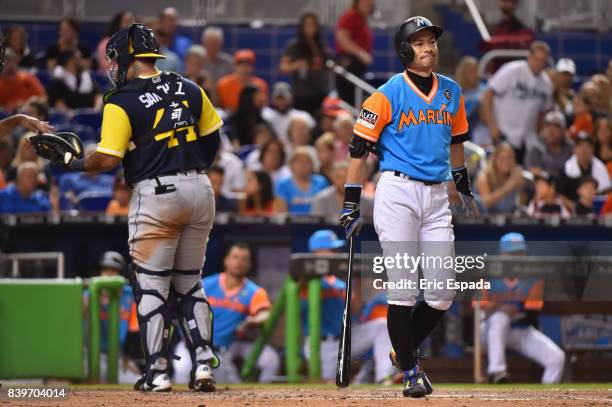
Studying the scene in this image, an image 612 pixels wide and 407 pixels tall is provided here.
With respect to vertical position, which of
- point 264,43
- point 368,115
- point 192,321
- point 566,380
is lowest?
point 566,380

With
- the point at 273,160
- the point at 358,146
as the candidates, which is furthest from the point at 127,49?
the point at 273,160

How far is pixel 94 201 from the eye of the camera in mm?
11586

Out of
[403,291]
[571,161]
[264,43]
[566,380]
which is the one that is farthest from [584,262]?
[264,43]

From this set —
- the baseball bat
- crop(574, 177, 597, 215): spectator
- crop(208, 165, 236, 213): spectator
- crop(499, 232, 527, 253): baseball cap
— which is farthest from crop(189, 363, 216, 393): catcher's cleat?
crop(574, 177, 597, 215): spectator

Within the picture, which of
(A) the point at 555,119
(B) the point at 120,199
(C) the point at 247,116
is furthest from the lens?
(C) the point at 247,116

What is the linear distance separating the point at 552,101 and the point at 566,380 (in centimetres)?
540

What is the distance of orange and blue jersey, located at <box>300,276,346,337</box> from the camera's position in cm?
1002

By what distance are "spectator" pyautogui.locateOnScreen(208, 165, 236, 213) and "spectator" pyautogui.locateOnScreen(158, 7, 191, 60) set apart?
10.9 ft

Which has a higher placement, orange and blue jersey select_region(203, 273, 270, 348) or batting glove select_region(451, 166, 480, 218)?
batting glove select_region(451, 166, 480, 218)

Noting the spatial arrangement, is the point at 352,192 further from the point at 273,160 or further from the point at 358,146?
the point at 273,160

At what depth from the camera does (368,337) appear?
31.9 ft

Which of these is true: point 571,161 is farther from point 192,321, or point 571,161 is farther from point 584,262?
point 192,321

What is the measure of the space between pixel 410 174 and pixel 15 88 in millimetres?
7879

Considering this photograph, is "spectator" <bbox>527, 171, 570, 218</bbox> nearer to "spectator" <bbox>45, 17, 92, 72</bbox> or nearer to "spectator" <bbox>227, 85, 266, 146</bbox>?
"spectator" <bbox>227, 85, 266, 146</bbox>
